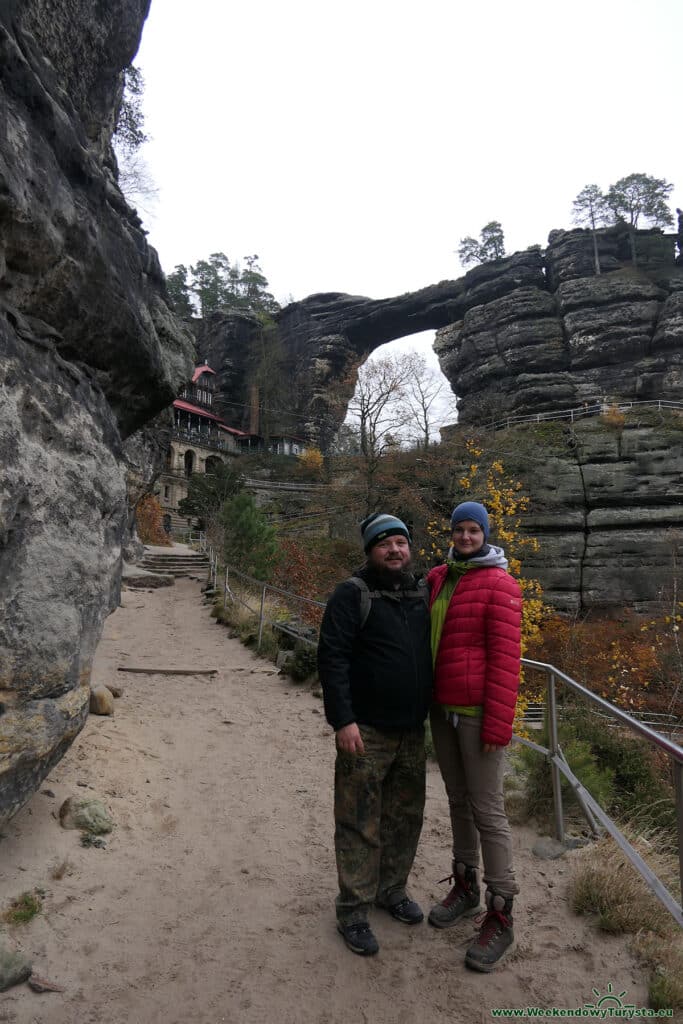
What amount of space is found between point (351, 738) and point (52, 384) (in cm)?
291

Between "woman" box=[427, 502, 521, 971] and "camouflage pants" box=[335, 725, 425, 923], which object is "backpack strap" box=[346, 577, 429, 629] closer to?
"woman" box=[427, 502, 521, 971]

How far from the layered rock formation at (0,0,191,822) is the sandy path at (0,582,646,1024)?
74 centimetres

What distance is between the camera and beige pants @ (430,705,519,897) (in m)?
2.59

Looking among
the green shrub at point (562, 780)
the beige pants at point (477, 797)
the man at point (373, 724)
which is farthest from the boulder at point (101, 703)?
the beige pants at point (477, 797)

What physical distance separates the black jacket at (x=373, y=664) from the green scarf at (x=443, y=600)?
0.32 feet

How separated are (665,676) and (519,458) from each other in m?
10.9

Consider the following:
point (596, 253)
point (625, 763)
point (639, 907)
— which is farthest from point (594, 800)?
point (596, 253)

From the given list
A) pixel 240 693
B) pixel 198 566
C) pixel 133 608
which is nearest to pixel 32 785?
pixel 240 693

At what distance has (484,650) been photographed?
2717 millimetres

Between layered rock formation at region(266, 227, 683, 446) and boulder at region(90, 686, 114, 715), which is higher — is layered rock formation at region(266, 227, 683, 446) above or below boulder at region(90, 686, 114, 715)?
above

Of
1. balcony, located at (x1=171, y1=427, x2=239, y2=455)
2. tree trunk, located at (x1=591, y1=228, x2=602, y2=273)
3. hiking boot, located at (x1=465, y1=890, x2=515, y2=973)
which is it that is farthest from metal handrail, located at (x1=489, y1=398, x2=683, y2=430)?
hiking boot, located at (x1=465, y1=890, x2=515, y2=973)

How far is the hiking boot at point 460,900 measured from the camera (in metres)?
2.81

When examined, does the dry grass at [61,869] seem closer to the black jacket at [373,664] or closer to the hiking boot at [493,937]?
the black jacket at [373,664]

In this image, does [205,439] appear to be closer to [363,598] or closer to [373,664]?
[363,598]
